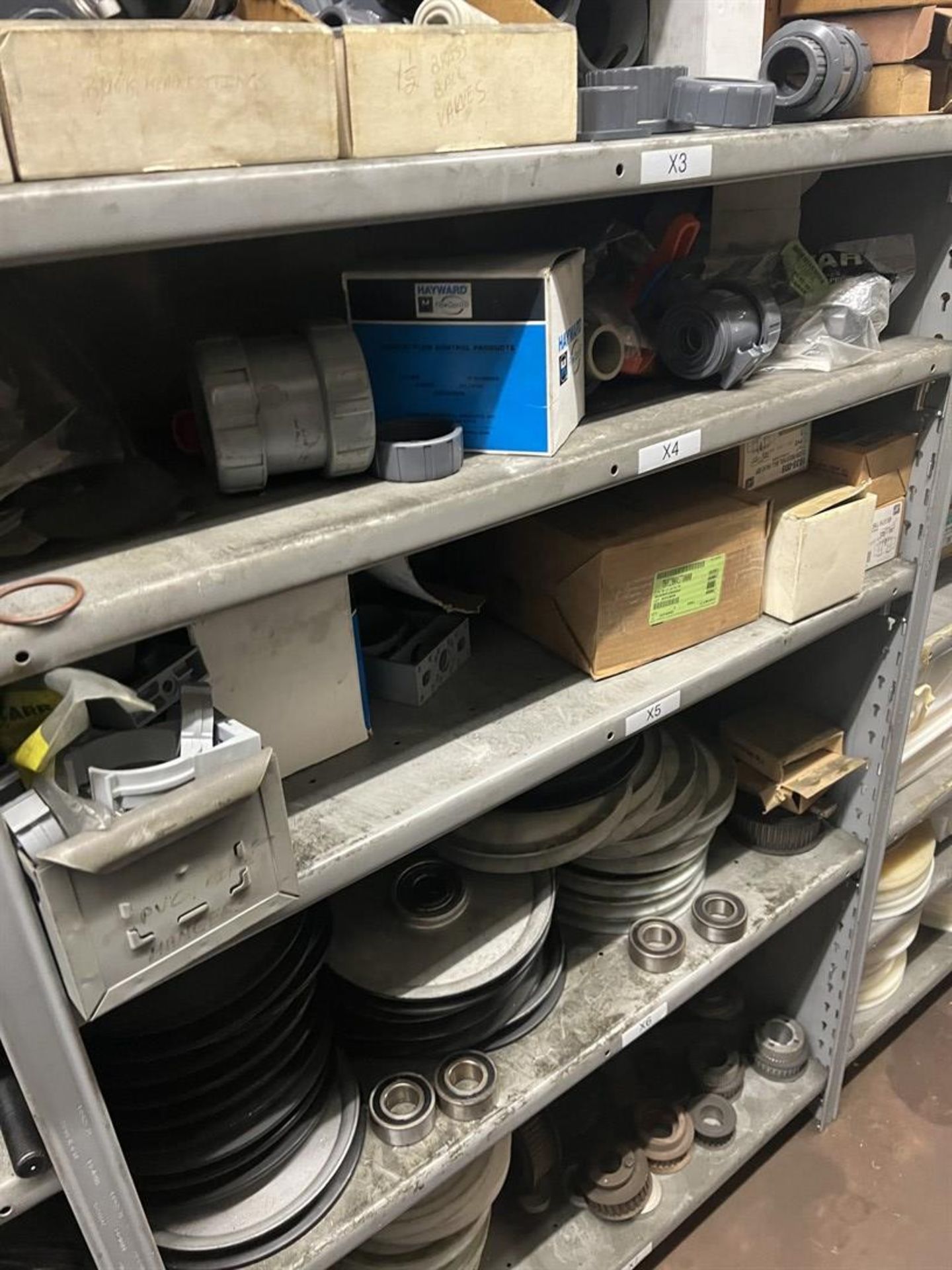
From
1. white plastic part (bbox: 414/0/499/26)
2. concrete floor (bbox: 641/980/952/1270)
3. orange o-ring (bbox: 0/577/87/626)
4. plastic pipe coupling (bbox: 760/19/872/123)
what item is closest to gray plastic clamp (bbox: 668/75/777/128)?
plastic pipe coupling (bbox: 760/19/872/123)

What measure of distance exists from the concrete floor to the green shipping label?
3.66 feet

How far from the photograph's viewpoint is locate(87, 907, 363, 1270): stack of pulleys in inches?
35.3

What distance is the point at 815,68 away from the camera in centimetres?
98

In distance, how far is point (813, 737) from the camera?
57.4 inches

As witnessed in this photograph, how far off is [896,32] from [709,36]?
8.6 inches

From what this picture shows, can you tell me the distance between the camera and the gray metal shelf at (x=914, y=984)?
1.76m

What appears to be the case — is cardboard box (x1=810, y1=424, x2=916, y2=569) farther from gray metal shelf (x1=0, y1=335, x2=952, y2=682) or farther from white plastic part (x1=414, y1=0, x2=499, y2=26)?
white plastic part (x1=414, y1=0, x2=499, y2=26)

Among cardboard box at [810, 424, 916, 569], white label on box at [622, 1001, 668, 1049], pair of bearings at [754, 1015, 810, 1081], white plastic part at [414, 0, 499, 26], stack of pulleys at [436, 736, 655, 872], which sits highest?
white plastic part at [414, 0, 499, 26]

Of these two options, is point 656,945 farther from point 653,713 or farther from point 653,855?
point 653,713

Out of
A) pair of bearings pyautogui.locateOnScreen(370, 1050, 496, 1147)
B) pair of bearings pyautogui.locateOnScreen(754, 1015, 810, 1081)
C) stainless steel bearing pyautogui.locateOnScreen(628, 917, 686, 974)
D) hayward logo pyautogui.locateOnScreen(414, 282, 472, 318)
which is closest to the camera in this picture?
hayward logo pyautogui.locateOnScreen(414, 282, 472, 318)

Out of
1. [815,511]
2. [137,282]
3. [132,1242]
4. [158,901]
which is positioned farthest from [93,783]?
[815,511]

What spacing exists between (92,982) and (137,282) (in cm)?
71

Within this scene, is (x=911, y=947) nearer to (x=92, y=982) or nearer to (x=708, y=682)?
(x=708, y=682)

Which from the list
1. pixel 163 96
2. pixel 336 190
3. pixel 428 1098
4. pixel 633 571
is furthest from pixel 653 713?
pixel 163 96
